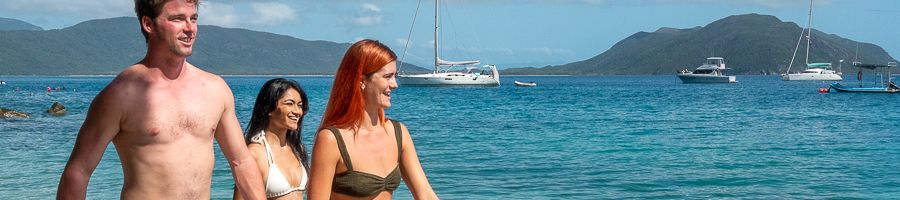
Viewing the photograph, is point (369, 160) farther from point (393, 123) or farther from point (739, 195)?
point (739, 195)

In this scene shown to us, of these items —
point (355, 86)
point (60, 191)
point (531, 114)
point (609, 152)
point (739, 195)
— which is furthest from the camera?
point (531, 114)

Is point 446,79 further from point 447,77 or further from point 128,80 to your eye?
point 128,80

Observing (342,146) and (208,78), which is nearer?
(208,78)

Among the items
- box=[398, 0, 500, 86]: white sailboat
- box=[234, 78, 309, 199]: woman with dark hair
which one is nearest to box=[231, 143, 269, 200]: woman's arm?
box=[234, 78, 309, 199]: woman with dark hair

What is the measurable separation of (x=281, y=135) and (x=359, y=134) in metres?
1.50

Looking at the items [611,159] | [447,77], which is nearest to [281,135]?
[611,159]

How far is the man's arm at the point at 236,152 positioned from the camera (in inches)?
151

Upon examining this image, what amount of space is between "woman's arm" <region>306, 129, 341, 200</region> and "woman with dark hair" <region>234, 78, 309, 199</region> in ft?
4.24

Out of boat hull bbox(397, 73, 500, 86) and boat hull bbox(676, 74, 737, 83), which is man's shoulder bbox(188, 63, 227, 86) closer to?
boat hull bbox(397, 73, 500, 86)

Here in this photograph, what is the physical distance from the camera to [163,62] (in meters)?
3.66

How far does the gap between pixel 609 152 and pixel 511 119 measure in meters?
19.9

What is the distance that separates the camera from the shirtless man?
3.58m

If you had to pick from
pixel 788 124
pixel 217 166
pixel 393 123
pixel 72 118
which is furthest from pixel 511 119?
pixel 393 123

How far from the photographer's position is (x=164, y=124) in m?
3.66
